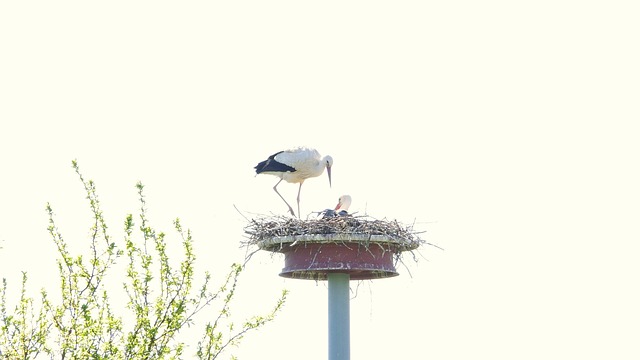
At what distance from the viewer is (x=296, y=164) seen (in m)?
15.3

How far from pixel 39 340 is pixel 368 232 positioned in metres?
5.38

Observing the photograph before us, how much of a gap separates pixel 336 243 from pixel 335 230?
0.20m

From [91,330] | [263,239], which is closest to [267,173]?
[263,239]

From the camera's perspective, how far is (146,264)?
302 inches

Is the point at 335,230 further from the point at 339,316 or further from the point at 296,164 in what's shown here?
the point at 296,164

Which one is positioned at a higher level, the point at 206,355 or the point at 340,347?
the point at 340,347

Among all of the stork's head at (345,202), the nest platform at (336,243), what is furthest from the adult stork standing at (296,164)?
the nest platform at (336,243)

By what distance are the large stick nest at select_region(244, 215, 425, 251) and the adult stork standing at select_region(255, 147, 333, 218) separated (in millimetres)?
2563

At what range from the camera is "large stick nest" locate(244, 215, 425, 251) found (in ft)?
39.3

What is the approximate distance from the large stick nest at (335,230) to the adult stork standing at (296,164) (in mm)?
2563

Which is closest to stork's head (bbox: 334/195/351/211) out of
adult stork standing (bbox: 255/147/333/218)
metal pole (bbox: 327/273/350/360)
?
adult stork standing (bbox: 255/147/333/218)

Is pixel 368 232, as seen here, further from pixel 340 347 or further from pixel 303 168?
pixel 303 168

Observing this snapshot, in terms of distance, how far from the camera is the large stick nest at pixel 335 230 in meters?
12.0

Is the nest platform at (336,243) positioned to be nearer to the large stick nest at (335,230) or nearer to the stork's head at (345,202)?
the large stick nest at (335,230)
